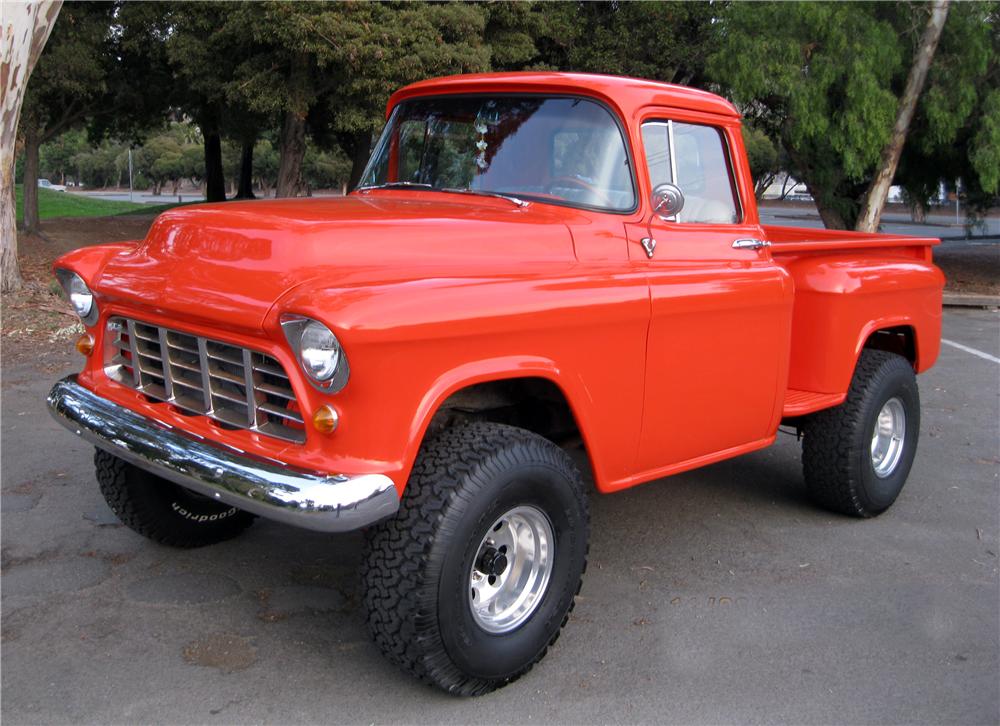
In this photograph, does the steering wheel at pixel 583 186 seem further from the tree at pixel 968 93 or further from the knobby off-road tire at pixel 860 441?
the tree at pixel 968 93

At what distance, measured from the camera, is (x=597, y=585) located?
4160 millimetres

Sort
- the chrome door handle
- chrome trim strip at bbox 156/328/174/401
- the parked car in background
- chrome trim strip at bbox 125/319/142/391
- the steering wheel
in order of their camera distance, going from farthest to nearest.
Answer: the parked car in background < the chrome door handle < the steering wheel < chrome trim strip at bbox 125/319/142/391 < chrome trim strip at bbox 156/328/174/401

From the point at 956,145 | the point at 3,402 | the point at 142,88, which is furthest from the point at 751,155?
the point at 3,402

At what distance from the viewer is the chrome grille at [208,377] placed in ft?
10.1

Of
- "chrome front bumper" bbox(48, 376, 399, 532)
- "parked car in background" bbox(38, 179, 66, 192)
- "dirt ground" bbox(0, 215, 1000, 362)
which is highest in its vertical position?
"chrome front bumper" bbox(48, 376, 399, 532)

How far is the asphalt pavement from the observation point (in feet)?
10.5

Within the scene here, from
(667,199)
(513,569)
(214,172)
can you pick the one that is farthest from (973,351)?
(214,172)

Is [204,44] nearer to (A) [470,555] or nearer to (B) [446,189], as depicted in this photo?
(B) [446,189]

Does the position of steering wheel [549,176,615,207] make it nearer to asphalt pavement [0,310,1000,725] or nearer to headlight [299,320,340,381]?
headlight [299,320,340,381]

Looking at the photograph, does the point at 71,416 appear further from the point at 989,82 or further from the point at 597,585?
the point at 989,82

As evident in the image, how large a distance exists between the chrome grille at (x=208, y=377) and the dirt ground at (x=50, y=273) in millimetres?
5245

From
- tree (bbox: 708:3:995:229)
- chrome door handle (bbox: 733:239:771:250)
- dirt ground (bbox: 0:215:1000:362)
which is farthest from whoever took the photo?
tree (bbox: 708:3:995:229)

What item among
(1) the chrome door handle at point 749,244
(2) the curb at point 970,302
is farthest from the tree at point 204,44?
(1) the chrome door handle at point 749,244

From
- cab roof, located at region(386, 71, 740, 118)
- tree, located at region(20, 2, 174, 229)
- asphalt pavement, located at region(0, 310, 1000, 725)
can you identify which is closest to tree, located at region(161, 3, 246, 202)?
tree, located at region(20, 2, 174, 229)
